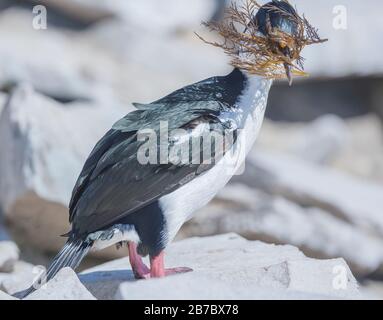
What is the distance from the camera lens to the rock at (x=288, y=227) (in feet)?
24.9

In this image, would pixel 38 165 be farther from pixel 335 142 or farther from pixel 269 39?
pixel 335 142

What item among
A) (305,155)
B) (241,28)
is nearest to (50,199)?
(241,28)

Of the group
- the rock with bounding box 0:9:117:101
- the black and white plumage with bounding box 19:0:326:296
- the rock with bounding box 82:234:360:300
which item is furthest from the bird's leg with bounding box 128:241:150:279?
the rock with bounding box 0:9:117:101

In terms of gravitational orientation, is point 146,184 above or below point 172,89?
above

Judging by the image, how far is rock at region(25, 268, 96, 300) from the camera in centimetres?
443

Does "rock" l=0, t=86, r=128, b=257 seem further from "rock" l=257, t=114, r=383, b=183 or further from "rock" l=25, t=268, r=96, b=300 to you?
"rock" l=257, t=114, r=383, b=183

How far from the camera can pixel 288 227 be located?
300 inches

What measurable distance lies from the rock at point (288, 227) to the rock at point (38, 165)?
896 millimetres

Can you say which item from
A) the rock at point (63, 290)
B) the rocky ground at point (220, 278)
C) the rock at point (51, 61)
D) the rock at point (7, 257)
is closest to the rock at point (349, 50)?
the rock at point (51, 61)

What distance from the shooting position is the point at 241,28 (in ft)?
17.5

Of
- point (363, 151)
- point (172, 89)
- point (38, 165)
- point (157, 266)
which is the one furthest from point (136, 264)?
point (363, 151)

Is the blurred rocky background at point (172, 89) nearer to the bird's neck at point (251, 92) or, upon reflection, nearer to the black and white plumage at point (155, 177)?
the black and white plumage at point (155, 177)

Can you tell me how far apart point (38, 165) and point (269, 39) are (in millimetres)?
2446
